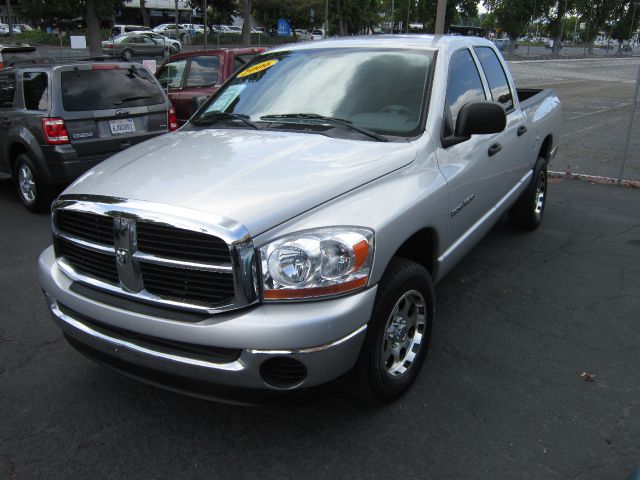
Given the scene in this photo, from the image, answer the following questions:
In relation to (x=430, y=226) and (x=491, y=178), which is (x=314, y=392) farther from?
(x=491, y=178)

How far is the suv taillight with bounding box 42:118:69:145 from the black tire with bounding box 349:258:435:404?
199 inches

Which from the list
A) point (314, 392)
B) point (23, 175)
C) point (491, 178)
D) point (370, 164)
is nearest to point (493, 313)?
point (491, 178)

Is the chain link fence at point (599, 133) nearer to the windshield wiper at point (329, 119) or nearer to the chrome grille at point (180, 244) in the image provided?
the windshield wiper at point (329, 119)

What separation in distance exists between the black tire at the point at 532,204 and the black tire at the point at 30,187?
17.1 ft

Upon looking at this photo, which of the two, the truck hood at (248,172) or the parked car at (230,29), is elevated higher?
the parked car at (230,29)

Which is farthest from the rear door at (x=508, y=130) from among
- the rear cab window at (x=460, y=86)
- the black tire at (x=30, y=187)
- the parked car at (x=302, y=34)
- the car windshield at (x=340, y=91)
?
the parked car at (x=302, y=34)

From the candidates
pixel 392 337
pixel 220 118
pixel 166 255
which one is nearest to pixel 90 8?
pixel 220 118

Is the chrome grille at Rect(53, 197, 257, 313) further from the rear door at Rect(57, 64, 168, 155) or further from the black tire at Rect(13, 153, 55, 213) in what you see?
the black tire at Rect(13, 153, 55, 213)

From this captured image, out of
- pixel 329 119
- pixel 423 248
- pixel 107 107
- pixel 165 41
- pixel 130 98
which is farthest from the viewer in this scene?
pixel 165 41

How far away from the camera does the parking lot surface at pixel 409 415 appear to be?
264 centimetres

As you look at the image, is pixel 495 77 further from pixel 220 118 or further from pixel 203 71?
pixel 203 71

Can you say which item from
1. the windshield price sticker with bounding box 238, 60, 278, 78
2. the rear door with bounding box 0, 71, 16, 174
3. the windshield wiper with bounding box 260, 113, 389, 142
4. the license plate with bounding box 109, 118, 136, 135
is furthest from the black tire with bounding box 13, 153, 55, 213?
the windshield wiper with bounding box 260, 113, 389, 142

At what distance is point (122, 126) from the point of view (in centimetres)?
700

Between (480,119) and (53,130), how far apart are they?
5.04 metres
